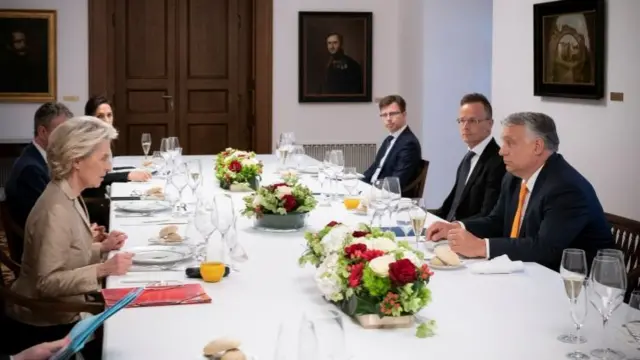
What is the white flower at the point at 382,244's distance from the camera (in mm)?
2605

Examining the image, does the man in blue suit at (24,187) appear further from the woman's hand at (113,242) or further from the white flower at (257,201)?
the white flower at (257,201)

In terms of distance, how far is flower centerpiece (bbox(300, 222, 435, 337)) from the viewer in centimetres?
248

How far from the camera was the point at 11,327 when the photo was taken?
3471mm

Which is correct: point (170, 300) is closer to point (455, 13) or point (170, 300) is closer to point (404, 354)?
point (404, 354)

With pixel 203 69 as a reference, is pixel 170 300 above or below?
below

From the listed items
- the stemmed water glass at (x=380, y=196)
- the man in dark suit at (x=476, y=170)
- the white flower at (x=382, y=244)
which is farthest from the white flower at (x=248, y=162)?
the white flower at (x=382, y=244)

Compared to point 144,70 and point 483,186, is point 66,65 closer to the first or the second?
point 144,70

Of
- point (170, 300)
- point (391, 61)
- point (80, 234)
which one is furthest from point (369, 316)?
point (391, 61)

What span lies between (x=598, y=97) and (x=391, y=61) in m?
4.76

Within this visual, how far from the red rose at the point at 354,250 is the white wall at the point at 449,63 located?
730 cm

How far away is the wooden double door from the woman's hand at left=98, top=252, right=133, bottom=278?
23.6 feet

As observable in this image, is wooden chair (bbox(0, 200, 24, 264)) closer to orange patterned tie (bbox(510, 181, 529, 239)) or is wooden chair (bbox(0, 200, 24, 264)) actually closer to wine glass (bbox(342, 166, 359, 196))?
wine glass (bbox(342, 166, 359, 196))

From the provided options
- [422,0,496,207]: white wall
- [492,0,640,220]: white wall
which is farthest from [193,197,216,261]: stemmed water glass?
[422,0,496,207]: white wall

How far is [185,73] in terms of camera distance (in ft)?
34.1
